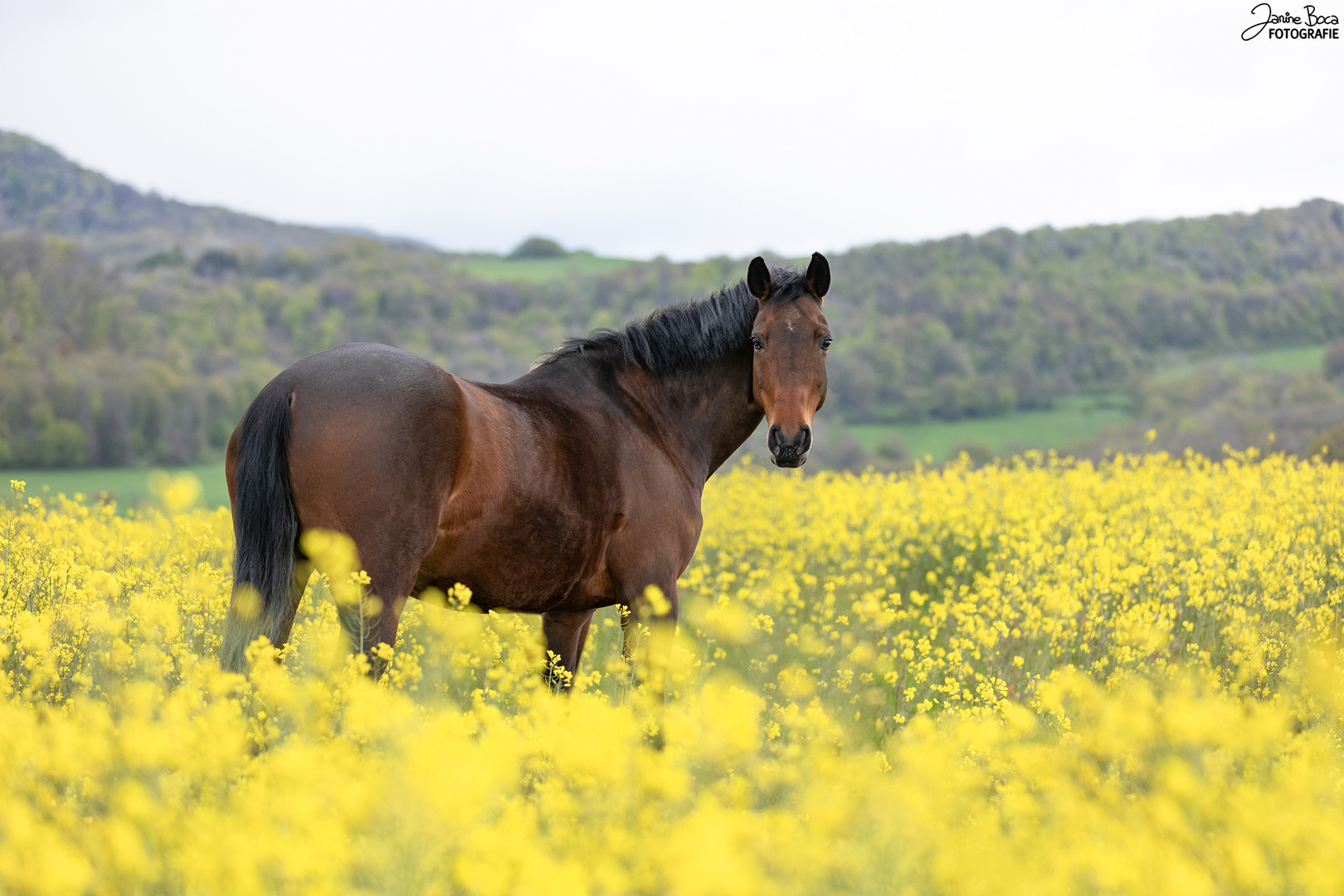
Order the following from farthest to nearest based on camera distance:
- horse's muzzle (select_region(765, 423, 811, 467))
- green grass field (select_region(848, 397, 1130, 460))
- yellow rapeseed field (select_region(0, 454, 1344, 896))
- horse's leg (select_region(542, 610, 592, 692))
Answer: green grass field (select_region(848, 397, 1130, 460))
horse's leg (select_region(542, 610, 592, 692))
horse's muzzle (select_region(765, 423, 811, 467))
yellow rapeseed field (select_region(0, 454, 1344, 896))

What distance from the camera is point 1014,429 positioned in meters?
30.6

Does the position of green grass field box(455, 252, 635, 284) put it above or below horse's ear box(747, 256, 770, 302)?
above

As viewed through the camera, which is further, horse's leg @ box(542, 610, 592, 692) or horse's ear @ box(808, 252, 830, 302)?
horse's ear @ box(808, 252, 830, 302)

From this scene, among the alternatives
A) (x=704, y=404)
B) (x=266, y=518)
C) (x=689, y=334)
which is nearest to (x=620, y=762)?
(x=266, y=518)

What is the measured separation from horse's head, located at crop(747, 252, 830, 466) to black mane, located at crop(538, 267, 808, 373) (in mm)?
94

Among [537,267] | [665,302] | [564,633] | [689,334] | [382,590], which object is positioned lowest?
[564,633]


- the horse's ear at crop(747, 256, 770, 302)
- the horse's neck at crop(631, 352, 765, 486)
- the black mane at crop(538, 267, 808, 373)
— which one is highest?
the horse's ear at crop(747, 256, 770, 302)

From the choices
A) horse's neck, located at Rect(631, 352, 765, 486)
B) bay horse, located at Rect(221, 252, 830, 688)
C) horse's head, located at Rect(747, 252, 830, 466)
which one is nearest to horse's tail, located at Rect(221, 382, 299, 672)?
bay horse, located at Rect(221, 252, 830, 688)

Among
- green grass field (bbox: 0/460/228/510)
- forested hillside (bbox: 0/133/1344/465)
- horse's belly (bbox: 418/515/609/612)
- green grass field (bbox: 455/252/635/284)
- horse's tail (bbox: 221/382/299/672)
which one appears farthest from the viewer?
green grass field (bbox: 455/252/635/284)

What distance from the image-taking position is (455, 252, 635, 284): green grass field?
50812 millimetres

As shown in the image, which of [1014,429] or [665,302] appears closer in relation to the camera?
[1014,429]

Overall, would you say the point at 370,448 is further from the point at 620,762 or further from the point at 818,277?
the point at 818,277

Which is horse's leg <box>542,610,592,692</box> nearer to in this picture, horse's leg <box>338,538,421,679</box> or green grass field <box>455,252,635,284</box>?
horse's leg <box>338,538,421,679</box>

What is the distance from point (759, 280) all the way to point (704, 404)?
663mm
